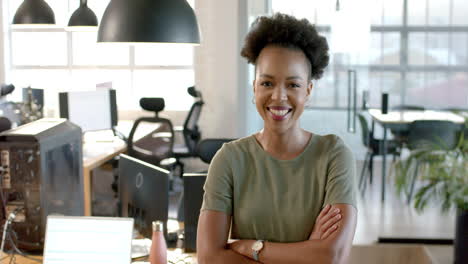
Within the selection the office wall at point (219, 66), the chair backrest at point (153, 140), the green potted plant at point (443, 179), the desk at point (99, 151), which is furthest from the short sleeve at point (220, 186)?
the office wall at point (219, 66)

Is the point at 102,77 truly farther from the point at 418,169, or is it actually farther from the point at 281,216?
the point at 281,216

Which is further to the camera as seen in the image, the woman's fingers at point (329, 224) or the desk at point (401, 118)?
the desk at point (401, 118)

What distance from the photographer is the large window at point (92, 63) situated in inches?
324

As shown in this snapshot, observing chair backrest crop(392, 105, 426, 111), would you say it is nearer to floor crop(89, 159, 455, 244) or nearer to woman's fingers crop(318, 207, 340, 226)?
floor crop(89, 159, 455, 244)

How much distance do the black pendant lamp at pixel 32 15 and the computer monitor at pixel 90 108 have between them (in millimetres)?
1262

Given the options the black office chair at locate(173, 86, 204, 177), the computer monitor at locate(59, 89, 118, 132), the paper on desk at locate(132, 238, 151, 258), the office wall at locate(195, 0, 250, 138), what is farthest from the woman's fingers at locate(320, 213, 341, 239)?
the office wall at locate(195, 0, 250, 138)

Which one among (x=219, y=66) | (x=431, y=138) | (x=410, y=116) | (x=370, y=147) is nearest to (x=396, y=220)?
(x=370, y=147)

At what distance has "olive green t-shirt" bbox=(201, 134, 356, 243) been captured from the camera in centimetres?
189

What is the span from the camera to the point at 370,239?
5164 mm

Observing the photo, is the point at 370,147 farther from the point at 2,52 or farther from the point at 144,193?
the point at 2,52

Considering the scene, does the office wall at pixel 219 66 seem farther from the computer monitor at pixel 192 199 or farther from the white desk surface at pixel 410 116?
the computer monitor at pixel 192 199

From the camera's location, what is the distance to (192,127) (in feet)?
22.1

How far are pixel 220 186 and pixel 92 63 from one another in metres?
6.69

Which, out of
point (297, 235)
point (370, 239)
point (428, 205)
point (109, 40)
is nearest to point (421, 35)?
point (428, 205)
